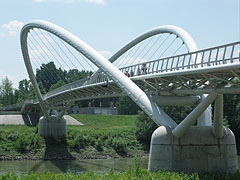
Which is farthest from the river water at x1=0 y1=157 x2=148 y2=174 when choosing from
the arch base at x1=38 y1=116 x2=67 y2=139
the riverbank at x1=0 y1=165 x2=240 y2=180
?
the riverbank at x1=0 y1=165 x2=240 y2=180

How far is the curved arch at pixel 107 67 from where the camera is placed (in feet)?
70.4

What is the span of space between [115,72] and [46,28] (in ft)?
48.3

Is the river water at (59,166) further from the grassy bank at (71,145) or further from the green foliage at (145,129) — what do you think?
the green foliage at (145,129)

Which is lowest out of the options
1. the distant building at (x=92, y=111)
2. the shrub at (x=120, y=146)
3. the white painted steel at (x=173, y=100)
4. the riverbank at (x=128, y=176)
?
the shrub at (x=120, y=146)

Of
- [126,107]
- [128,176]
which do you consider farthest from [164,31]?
[126,107]

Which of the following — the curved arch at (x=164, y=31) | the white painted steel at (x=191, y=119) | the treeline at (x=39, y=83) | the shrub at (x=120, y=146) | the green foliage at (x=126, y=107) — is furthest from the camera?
the treeline at (x=39, y=83)

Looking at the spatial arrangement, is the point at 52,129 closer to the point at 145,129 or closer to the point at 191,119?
the point at 145,129

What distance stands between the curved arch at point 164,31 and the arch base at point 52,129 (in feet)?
37.9

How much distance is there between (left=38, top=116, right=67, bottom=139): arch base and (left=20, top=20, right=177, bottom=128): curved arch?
830 cm

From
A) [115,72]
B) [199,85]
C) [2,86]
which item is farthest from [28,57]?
[2,86]

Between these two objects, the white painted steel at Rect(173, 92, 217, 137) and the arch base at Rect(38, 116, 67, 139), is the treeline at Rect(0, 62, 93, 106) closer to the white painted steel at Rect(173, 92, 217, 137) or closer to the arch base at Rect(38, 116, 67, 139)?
the arch base at Rect(38, 116, 67, 139)

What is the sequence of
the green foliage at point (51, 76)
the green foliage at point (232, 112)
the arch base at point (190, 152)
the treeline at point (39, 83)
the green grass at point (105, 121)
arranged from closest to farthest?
1. the arch base at point (190, 152)
2. the green foliage at point (232, 112)
3. the green grass at point (105, 121)
4. the treeline at point (39, 83)
5. the green foliage at point (51, 76)

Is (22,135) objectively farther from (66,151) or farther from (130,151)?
(130,151)

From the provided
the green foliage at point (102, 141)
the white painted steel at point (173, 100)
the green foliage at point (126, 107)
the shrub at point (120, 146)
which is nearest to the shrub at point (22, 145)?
the green foliage at point (102, 141)
